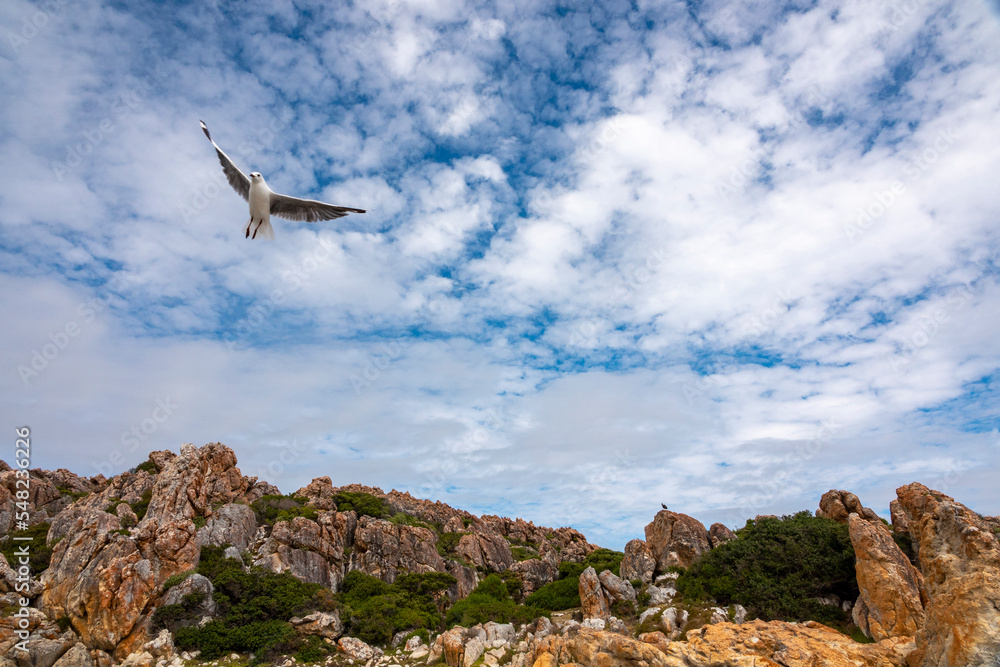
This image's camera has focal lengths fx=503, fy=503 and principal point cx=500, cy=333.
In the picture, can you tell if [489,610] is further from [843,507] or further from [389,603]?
[843,507]

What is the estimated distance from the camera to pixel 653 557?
108 ft

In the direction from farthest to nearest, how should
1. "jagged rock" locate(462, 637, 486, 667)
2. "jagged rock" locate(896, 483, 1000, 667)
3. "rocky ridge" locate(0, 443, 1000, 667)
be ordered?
"jagged rock" locate(462, 637, 486, 667) < "rocky ridge" locate(0, 443, 1000, 667) < "jagged rock" locate(896, 483, 1000, 667)

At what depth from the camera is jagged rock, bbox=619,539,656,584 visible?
3189 centimetres

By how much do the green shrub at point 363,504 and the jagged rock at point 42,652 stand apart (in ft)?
99.2

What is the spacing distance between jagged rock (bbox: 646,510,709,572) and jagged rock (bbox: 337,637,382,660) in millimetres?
18174

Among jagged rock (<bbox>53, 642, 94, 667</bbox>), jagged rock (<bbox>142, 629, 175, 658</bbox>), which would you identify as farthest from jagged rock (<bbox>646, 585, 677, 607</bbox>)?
jagged rock (<bbox>53, 642, 94, 667</bbox>)

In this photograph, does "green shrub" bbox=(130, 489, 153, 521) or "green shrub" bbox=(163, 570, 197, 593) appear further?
"green shrub" bbox=(130, 489, 153, 521)

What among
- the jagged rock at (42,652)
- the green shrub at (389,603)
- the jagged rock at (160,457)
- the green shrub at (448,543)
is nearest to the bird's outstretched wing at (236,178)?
the jagged rock at (42,652)

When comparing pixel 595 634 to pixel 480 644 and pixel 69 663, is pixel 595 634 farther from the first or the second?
pixel 69 663

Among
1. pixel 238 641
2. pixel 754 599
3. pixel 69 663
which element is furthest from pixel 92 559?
pixel 754 599

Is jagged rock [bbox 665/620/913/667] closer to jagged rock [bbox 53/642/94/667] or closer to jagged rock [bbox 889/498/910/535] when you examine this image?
jagged rock [bbox 889/498/910/535]

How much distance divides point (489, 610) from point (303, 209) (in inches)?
1243

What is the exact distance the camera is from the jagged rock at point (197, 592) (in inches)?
1126

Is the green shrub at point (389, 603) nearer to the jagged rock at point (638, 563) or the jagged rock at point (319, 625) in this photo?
the jagged rock at point (319, 625)
